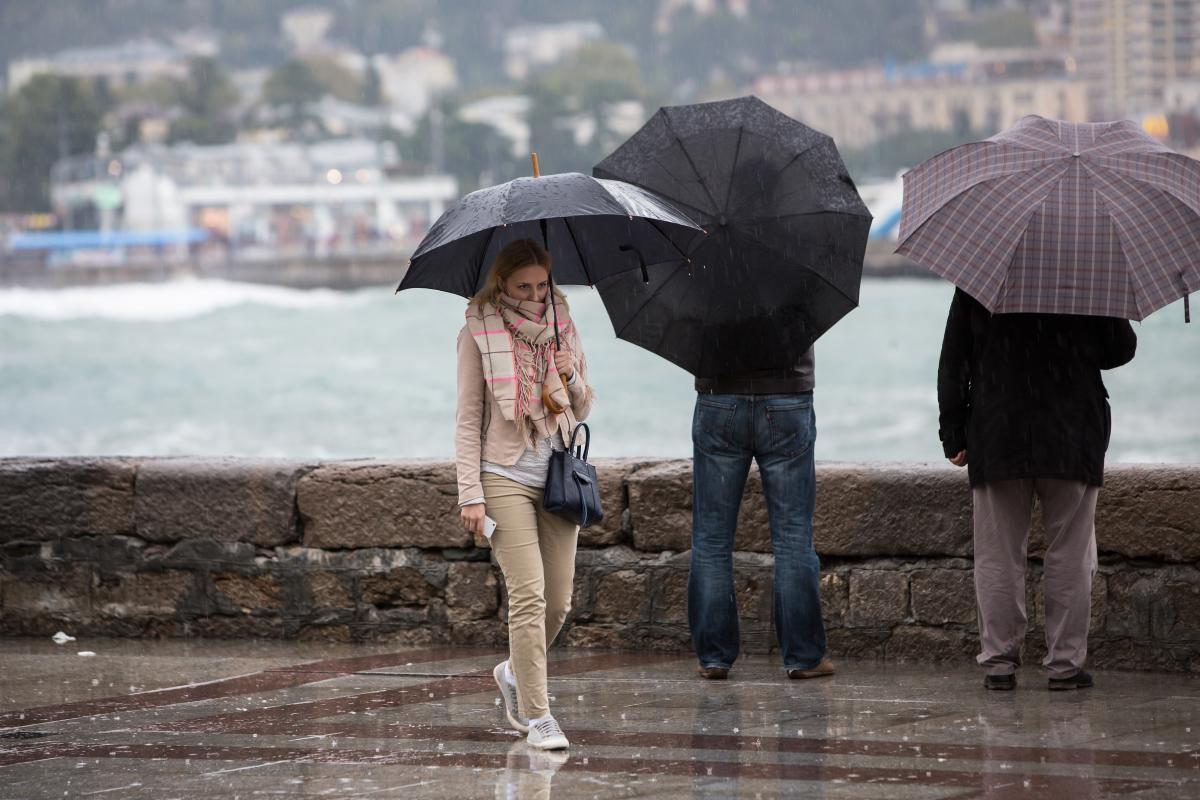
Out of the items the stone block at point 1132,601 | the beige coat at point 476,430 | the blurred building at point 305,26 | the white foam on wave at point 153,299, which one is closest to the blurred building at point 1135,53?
the white foam on wave at point 153,299

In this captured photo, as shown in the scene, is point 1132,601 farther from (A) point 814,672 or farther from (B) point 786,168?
(B) point 786,168

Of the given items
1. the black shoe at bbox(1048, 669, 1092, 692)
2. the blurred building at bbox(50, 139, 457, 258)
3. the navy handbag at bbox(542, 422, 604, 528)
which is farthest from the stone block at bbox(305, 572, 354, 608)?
the blurred building at bbox(50, 139, 457, 258)

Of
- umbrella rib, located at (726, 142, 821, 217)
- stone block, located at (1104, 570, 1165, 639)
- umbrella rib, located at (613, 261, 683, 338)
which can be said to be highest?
umbrella rib, located at (726, 142, 821, 217)

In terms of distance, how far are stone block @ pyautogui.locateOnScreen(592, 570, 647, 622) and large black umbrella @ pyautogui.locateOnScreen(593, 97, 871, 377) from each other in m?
1.15

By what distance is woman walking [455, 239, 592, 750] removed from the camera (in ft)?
14.6

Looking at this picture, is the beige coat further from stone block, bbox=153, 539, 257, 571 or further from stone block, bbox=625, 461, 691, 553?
stone block, bbox=153, 539, 257, 571

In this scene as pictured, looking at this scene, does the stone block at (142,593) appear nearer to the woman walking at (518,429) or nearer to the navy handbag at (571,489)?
the woman walking at (518,429)

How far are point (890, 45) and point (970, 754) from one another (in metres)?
90.6

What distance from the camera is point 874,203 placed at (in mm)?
66125

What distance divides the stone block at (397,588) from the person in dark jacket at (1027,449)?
2.22 metres

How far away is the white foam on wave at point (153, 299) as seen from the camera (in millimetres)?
75625

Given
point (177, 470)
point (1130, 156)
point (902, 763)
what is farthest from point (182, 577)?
point (1130, 156)

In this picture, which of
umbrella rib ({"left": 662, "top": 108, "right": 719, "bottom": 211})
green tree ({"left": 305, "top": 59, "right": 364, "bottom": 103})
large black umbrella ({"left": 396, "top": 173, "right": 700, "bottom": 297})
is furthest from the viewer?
green tree ({"left": 305, "top": 59, "right": 364, "bottom": 103})

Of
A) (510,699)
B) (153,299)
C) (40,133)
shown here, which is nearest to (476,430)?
(510,699)
